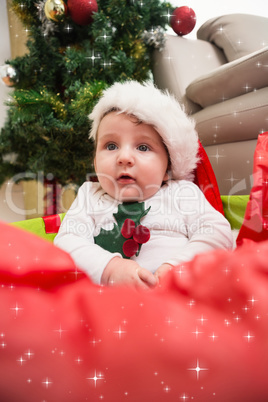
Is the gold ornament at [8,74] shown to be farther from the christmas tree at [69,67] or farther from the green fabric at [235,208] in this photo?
the green fabric at [235,208]

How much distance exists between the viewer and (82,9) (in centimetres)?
117

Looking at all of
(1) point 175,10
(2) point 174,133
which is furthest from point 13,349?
(1) point 175,10

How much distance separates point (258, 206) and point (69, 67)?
0.92 metres

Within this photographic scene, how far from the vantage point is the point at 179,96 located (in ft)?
4.72

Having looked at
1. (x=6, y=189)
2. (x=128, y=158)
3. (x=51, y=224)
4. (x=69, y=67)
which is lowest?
(x=6, y=189)

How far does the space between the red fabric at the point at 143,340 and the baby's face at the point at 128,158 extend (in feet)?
1.13

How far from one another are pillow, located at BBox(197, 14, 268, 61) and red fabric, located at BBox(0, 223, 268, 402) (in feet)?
4.84

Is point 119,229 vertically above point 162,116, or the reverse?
point 162,116

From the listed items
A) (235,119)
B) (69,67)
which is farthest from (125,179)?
(69,67)

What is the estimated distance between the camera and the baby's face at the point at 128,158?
656mm

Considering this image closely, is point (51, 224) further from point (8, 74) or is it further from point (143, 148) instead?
point (8, 74)

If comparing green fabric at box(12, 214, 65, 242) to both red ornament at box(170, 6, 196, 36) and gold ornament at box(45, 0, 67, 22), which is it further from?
red ornament at box(170, 6, 196, 36)

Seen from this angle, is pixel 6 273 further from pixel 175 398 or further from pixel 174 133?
pixel 174 133

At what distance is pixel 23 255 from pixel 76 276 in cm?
7
